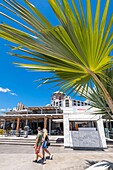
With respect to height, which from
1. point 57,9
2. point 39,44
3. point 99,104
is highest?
point 57,9

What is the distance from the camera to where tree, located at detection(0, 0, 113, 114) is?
1.21 metres

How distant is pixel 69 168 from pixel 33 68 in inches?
194

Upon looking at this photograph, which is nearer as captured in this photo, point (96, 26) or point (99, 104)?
point (96, 26)

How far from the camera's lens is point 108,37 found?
1.43 m

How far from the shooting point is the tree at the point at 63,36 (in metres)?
1.21

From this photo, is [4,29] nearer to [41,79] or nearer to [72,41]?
[72,41]

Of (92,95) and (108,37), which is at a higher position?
(108,37)

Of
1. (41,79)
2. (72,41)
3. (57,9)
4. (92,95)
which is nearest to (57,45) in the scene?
(72,41)

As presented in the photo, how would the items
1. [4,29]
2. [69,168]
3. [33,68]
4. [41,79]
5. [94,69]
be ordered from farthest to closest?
[69,168] → [41,79] → [94,69] → [33,68] → [4,29]

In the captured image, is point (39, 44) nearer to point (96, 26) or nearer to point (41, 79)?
point (96, 26)

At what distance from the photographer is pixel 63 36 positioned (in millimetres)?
1368

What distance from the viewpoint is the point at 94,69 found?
1.68 metres

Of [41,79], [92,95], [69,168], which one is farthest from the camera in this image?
[69,168]

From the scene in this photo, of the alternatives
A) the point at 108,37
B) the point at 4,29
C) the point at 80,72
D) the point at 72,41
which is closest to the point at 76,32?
the point at 72,41
